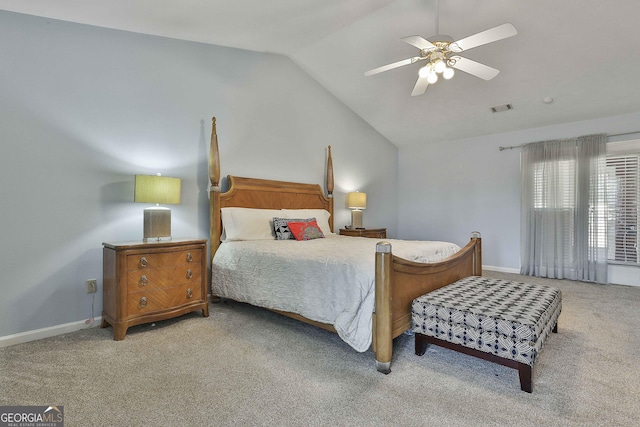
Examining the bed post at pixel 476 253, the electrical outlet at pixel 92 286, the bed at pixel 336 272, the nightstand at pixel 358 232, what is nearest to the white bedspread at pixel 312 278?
the bed at pixel 336 272

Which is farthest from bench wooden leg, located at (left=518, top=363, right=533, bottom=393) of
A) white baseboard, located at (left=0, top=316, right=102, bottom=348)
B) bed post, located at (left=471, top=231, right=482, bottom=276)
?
white baseboard, located at (left=0, top=316, right=102, bottom=348)

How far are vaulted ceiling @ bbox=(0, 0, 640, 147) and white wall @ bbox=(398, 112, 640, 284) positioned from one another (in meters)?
0.23

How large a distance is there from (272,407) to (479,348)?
1.26 meters

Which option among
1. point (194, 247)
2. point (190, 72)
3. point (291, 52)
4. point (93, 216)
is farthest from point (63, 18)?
point (291, 52)

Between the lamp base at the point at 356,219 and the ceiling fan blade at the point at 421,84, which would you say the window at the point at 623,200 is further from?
the lamp base at the point at 356,219

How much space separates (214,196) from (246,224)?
472mm

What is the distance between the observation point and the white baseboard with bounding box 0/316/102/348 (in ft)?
7.98

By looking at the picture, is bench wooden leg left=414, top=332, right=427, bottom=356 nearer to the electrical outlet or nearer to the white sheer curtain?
the electrical outlet

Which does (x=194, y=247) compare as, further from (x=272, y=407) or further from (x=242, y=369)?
(x=272, y=407)

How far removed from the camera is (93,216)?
2.86m

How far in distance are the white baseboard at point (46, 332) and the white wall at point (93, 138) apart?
0.13 feet

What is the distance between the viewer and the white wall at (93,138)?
98.3 inches

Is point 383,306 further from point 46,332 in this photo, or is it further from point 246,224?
point 46,332

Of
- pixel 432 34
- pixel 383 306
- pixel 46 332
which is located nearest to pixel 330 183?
pixel 432 34
